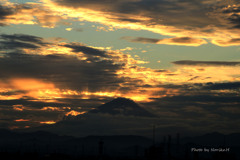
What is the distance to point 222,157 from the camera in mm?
155750

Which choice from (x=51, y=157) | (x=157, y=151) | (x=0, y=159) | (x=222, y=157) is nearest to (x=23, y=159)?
(x=0, y=159)

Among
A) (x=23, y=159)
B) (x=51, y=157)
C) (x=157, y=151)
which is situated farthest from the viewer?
(x=157, y=151)

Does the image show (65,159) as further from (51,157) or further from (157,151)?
(157,151)

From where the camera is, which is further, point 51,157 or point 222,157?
point 222,157

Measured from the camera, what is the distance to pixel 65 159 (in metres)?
138

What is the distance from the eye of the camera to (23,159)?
151 m

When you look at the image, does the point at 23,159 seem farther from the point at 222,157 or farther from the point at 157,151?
the point at 222,157

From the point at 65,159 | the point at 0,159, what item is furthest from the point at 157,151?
A: the point at 0,159

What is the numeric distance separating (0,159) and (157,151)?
75044mm

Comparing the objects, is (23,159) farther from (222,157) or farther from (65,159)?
(222,157)

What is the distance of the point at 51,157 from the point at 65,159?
5.47 metres

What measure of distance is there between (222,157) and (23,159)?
8551 centimetres

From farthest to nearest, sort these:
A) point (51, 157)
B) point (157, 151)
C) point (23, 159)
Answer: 1. point (157, 151)
2. point (23, 159)
3. point (51, 157)

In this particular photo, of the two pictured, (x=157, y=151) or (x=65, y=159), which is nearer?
(x=65, y=159)
